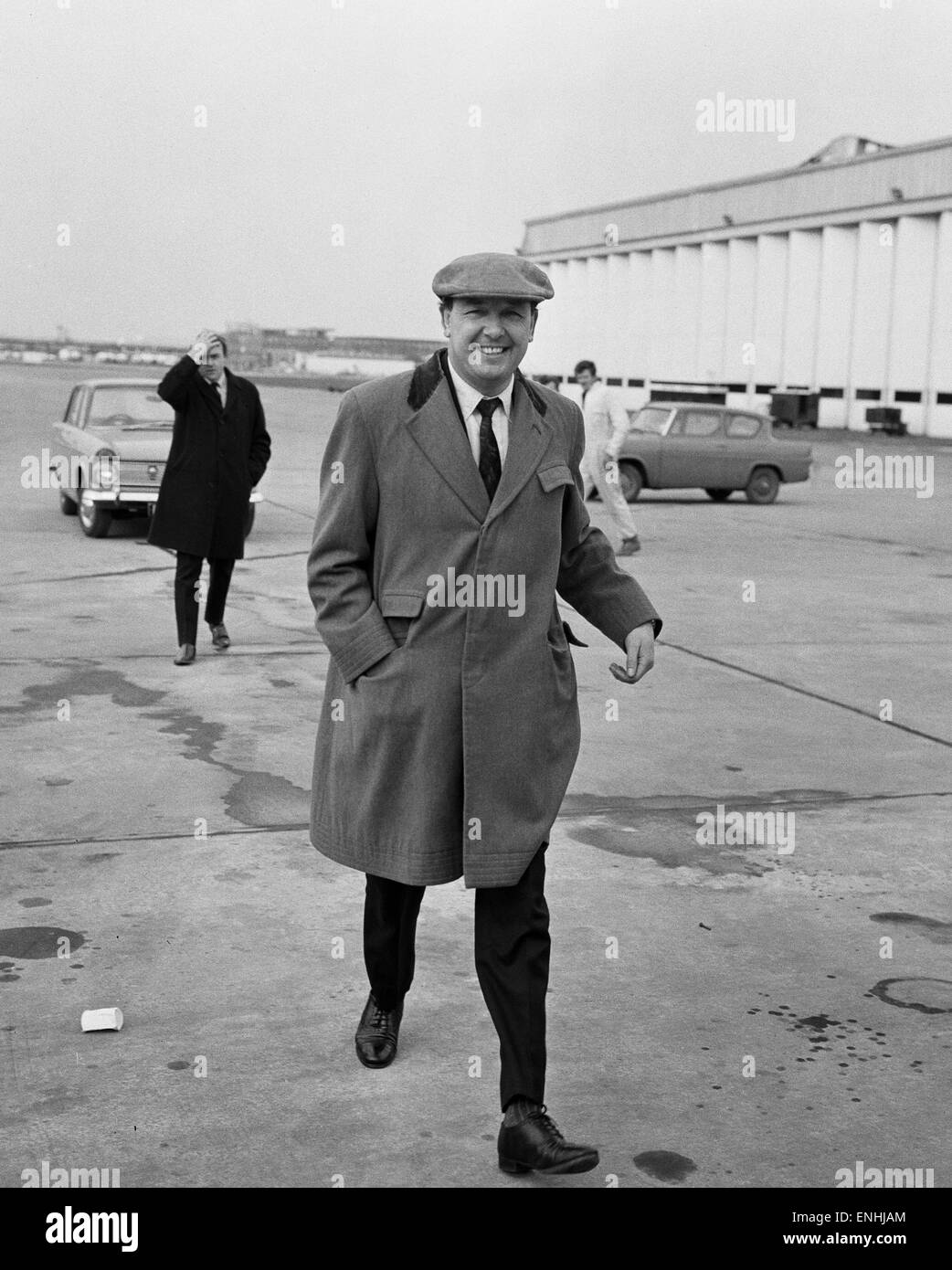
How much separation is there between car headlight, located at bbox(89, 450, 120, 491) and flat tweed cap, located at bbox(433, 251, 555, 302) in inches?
471

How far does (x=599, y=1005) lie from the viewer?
4.32 meters

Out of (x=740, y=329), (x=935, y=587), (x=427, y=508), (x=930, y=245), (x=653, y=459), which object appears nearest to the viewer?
(x=427, y=508)

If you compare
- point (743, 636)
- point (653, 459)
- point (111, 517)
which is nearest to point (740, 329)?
point (653, 459)

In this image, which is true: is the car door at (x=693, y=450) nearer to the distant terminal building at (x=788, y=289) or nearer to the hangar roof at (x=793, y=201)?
the distant terminal building at (x=788, y=289)

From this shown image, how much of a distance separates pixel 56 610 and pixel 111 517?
471 cm

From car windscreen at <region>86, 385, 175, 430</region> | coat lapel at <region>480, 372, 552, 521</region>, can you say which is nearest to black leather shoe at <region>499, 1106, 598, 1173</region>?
coat lapel at <region>480, 372, 552, 521</region>

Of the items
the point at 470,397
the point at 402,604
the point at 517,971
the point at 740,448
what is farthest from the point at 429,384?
the point at 740,448

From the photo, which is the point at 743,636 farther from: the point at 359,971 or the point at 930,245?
the point at 930,245

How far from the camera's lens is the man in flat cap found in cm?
345

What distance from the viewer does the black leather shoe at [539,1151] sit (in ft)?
11.0

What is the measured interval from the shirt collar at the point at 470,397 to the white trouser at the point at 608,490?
11.2 m

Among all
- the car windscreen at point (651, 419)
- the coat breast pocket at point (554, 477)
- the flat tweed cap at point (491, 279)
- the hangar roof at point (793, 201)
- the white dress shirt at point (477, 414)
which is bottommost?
the car windscreen at point (651, 419)

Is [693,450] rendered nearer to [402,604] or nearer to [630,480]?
[630,480]

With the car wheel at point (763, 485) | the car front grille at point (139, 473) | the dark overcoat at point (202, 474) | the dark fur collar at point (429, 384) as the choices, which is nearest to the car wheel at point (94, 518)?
the car front grille at point (139, 473)
